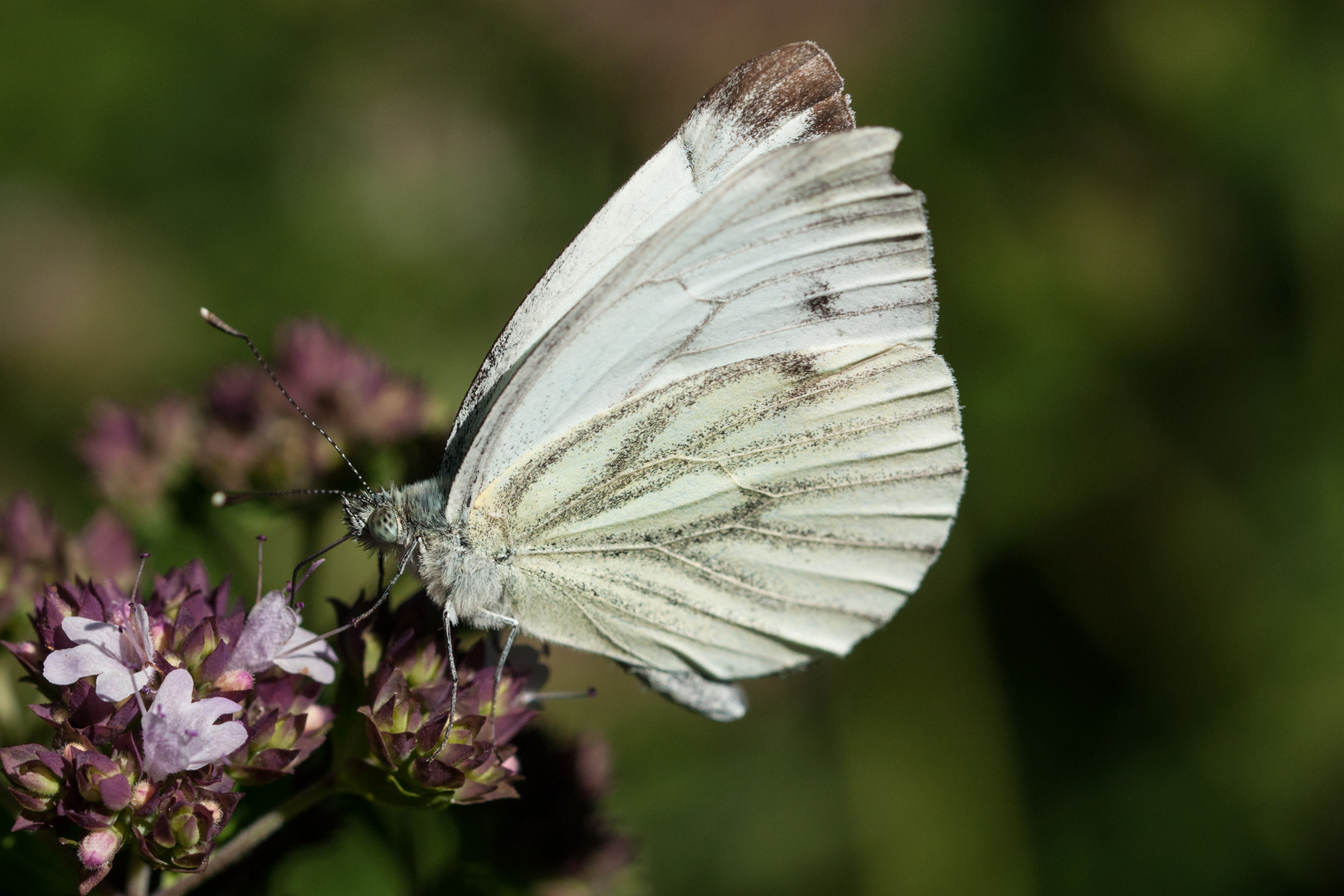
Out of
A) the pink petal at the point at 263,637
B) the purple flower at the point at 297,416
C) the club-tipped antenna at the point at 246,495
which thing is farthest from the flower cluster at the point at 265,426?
the pink petal at the point at 263,637

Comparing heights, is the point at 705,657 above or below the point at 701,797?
above

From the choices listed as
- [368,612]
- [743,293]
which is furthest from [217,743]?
[743,293]

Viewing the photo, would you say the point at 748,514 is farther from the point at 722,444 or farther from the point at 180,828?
the point at 180,828

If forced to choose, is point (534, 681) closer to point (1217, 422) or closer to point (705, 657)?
point (705, 657)

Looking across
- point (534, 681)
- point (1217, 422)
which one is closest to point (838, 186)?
point (534, 681)

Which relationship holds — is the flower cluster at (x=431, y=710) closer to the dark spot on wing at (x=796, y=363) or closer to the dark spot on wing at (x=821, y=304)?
the dark spot on wing at (x=796, y=363)

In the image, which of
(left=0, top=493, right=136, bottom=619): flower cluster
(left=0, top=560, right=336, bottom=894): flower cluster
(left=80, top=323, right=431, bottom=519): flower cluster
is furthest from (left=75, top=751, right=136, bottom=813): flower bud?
(left=80, top=323, right=431, bottom=519): flower cluster

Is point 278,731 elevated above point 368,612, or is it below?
below
